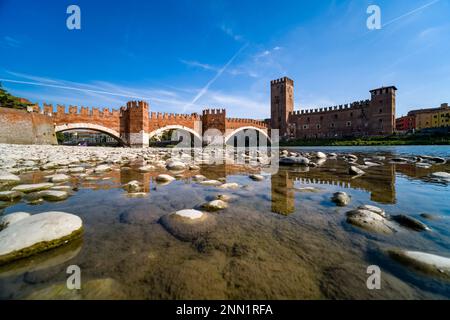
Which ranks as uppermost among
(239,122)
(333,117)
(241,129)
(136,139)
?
(333,117)

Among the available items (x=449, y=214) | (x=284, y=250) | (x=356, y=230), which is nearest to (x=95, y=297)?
(x=284, y=250)

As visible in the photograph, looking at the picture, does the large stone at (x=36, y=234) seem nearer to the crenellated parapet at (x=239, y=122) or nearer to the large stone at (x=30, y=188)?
the large stone at (x=30, y=188)

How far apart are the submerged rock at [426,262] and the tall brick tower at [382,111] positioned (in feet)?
178

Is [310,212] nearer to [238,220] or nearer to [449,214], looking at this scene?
[238,220]

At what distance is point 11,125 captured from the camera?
44.6 feet

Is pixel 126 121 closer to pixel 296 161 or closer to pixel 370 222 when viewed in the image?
pixel 296 161

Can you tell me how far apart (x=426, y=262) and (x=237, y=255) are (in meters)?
1.09

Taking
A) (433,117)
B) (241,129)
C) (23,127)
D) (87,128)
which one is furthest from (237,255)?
(433,117)

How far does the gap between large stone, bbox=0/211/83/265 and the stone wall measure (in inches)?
699

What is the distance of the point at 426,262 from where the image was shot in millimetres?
1130

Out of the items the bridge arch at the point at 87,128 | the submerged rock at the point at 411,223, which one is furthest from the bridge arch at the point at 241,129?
the submerged rock at the point at 411,223

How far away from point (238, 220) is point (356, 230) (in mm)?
999

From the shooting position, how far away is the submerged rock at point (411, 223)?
65.0 inches

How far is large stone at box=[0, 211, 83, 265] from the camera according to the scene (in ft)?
3.83
